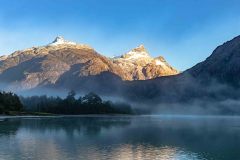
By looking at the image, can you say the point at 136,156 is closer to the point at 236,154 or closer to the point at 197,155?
the point at 197,155

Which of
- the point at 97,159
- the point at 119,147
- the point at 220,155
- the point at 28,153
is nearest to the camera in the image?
the point at 97,159

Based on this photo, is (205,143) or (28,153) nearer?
(28,153)

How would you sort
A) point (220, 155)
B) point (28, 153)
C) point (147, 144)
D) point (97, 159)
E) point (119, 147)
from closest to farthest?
point (97, 159) < point (28, 153) < point (220, 155) < point (119, 147) < point (147, 144)

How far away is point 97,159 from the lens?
236 feet

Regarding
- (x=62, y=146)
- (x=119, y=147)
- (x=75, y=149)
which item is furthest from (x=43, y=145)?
(x=119, y=147)

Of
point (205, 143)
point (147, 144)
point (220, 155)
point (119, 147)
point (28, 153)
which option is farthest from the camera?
point (205, 143)

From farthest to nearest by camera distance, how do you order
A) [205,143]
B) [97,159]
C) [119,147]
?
[205,143] → [119,147] → [97,159]

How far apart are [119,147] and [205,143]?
25580 millimetres

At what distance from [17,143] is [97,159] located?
1152 inches

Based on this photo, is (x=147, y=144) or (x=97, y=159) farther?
(x=147, y=144)

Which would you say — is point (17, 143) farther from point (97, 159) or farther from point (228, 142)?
point (228, 142)

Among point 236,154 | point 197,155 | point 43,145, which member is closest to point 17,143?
point 43,145

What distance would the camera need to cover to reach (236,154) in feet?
276

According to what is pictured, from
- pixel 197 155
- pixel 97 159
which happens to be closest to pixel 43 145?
pixel 97 159
